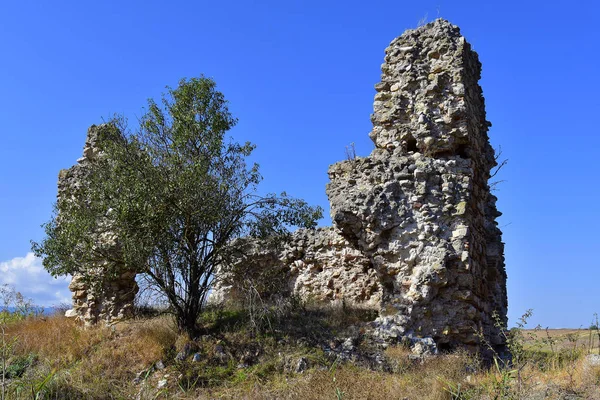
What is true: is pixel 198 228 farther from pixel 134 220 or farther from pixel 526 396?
pixel 526 396

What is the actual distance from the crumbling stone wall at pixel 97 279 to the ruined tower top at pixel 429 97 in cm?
619

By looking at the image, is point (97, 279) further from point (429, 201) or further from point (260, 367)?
point (429, 201)

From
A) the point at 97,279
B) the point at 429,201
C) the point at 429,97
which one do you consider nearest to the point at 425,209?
the point at 429,201

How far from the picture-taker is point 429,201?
10.6 metres

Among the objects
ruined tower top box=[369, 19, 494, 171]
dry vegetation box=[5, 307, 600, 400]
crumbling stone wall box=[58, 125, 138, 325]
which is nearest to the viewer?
dry vegetation box=[5, 307, 600, 400]

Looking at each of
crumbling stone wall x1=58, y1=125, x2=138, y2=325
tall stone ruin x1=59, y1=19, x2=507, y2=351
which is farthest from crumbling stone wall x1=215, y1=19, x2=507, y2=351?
crumbling stone wall x1=58, y1=125, x2=138, y2=325

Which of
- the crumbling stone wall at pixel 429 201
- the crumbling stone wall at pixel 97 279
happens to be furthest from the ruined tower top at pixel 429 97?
the crumbling stone wall at pixel 97 279

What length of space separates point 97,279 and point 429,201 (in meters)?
7.05

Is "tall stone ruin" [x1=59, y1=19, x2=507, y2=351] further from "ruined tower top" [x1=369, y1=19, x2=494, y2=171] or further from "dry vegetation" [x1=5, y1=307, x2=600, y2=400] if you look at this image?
"dry vegetation" [x1=5, y1=307, x2=600, y2=400]

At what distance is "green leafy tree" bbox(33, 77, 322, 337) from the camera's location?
1044 cm

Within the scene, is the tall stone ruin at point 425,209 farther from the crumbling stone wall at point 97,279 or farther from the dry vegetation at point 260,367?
the dry vegetation at point 260,367

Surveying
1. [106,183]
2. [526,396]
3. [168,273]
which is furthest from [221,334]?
[526,396]

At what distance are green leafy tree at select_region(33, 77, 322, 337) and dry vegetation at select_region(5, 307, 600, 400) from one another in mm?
1034

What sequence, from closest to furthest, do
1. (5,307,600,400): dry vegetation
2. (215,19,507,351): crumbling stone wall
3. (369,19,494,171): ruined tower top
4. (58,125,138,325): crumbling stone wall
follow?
Answer: (5,307,600,400): dry vegetation
(215,19,507,351): crumbling stone wall
(369,19,494,171): ruined tower top
(58,125,138,325): crumbling stone wall
